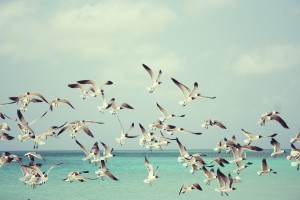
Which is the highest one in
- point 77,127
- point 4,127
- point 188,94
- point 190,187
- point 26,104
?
point 188,94

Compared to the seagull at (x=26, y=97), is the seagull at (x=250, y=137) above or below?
below

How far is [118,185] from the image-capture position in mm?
39750

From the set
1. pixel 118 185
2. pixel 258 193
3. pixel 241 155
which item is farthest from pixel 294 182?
pixel 241 155

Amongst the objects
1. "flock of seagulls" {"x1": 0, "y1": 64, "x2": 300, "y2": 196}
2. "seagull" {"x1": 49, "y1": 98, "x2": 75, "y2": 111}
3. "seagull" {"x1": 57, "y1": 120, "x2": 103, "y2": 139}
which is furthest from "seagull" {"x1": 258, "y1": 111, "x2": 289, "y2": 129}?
"seagull" {"x1": 49, "y1": 98, "x2": 75, "y2": 111}

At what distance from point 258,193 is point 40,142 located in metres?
18.8

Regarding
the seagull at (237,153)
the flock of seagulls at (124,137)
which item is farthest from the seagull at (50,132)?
the seagull at (237,153)

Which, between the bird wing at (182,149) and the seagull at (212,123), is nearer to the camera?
the bird wing at (182,149)

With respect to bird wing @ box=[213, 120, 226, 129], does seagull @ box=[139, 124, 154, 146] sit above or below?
below

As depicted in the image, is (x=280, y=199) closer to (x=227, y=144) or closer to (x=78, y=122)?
(x=227, y=144)

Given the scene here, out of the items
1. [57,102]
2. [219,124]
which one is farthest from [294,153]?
[57,102]

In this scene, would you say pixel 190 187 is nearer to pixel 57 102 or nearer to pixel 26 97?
pixel 57 102

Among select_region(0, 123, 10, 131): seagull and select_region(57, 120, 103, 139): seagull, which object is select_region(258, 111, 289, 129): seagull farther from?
select_region(0, 123, 10, 131): seagull

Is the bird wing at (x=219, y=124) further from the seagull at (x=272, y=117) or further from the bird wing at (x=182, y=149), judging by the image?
the bird wing at (x=182, y=149)

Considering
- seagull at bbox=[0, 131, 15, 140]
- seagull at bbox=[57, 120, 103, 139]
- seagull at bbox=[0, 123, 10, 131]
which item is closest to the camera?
seagull at bbox=[0, 131, 15, 140]
